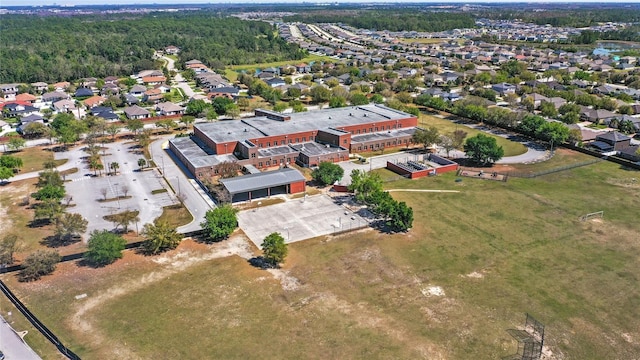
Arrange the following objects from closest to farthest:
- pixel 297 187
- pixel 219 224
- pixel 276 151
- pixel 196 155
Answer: pixel 219 224 < pixel 297 187 < pixel 196 155 < pixel 276 151

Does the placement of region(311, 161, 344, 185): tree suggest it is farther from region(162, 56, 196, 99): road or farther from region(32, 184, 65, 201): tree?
region(162, 56, 196, 99): road

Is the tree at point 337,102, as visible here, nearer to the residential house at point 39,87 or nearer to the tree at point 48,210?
the tree at point 48,210

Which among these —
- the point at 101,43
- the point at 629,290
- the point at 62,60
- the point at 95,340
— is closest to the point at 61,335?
the point at 95,340

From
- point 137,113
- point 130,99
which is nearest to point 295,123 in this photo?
point 137,113

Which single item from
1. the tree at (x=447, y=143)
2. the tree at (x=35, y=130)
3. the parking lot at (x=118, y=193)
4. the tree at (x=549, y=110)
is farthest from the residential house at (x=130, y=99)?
the tree at (x=549, y=110)

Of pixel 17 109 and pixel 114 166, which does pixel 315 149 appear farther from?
pixel 17 109

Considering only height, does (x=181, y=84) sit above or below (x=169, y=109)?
below

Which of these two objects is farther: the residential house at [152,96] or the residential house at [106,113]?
the residential house at [152,96]
